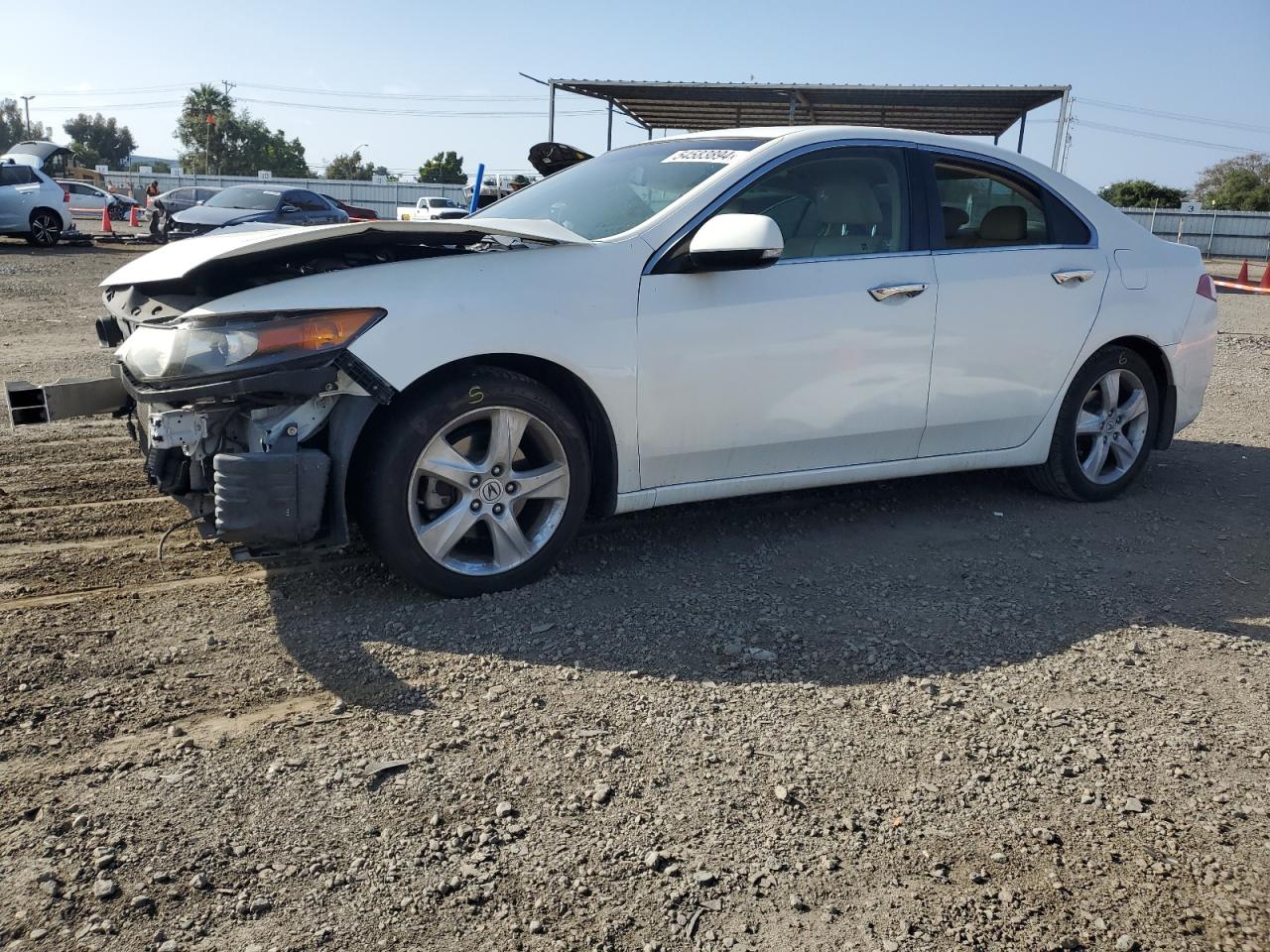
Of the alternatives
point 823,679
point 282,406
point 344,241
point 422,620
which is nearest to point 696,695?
point 823,679

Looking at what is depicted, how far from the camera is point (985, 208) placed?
5020mm

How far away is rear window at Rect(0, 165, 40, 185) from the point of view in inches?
845

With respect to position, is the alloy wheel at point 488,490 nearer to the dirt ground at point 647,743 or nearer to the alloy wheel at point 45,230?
the dirt ground at point 647,743

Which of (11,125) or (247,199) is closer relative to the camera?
(247,199)

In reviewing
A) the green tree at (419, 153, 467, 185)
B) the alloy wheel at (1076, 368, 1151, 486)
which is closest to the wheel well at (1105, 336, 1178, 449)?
the alloy wheel at (1076, 368, 1151, 486)

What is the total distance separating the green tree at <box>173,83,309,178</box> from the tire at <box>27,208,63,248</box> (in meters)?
70.7

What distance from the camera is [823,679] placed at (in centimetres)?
342

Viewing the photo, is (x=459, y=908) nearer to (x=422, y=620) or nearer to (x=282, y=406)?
(x=422, y=620)

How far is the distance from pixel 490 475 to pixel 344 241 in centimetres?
95

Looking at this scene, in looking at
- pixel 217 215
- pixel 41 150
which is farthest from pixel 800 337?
pixel 41 150

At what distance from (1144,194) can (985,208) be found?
156ft

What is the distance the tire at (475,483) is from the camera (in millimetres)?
3670

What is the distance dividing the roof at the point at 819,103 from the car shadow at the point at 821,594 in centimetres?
895

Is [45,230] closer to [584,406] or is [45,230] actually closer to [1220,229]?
[584,406]
